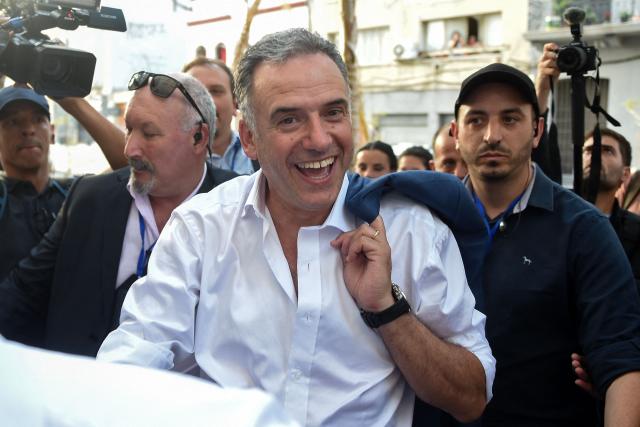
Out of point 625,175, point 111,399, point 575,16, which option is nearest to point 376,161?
point 625,175

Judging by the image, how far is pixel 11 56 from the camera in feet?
9.86

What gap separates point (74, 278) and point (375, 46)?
2298 cm

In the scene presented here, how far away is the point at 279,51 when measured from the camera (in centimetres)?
217

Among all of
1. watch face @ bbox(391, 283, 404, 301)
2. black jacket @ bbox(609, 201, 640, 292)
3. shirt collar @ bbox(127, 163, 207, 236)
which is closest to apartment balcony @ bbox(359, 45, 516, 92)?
black jacket @ bbox(609, 201, 640, 292)

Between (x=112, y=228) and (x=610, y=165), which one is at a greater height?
(x=112, y=228)

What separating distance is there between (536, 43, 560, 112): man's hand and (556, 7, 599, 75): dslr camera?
0.06m

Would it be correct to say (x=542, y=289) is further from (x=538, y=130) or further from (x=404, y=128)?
(x=404, y=128)

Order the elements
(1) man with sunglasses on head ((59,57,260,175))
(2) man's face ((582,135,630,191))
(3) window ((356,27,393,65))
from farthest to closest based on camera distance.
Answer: (3) window ((356,27,393,65)) < (1) man with sunglasses on head ((59,57,260,175)) < (2) man's face ((582,135,630,191))

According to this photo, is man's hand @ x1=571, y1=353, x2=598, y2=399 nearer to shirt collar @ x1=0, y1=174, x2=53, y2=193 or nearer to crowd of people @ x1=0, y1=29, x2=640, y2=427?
crowd of people @ x1=0, y1=29, x2=640, y2=427

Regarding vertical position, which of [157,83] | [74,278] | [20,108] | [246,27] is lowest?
[74,278]

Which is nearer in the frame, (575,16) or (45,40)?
(45,40)

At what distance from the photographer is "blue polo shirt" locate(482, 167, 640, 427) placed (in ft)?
8.46

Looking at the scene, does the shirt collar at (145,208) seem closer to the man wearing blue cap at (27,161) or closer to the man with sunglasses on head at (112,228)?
the man with sunglasses on head at (112,228)

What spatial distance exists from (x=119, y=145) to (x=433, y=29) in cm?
2111
